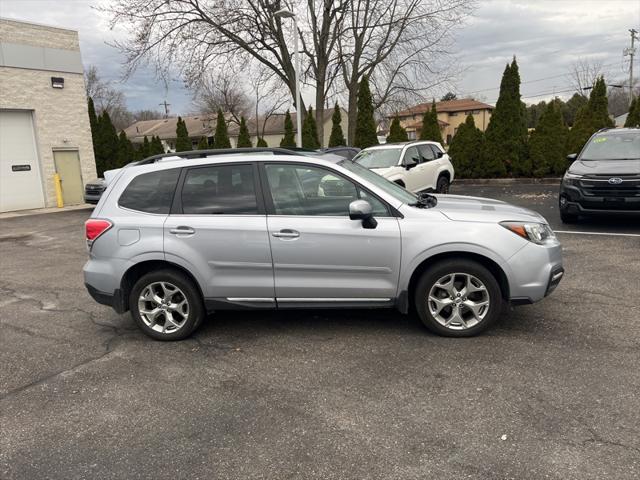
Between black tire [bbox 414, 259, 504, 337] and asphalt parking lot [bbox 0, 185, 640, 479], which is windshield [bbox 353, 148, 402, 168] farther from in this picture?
black tire [bbox 414, 259, 504, 337]

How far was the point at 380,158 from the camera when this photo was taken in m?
12.4

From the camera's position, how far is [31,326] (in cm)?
518

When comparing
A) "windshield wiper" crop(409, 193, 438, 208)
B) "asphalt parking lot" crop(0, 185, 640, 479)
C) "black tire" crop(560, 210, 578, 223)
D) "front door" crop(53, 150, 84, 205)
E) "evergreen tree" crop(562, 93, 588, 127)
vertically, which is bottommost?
"asphalt parking lot" crop(0, 185, 640, 479)

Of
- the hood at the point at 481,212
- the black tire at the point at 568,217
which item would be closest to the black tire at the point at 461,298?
the hood at the point at 481,212

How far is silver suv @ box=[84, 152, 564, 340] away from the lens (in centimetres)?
414

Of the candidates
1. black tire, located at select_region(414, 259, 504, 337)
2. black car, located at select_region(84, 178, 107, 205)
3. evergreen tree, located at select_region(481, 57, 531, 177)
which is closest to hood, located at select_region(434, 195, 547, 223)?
black tire, located at select_region(414, 259, 504, 337)

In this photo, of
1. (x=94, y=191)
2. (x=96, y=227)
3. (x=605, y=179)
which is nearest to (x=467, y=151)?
(x=605, y=179)

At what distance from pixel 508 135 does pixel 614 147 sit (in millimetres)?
9888

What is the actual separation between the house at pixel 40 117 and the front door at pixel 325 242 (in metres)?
16.6

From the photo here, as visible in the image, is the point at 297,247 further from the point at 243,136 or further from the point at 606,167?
the point at 243,136

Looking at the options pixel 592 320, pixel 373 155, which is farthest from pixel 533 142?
pixel 592 320

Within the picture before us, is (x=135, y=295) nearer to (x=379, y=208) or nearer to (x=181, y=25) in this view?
(x=379, y=208)

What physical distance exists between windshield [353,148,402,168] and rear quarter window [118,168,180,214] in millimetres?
8199

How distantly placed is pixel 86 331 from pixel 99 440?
2.20 meters
